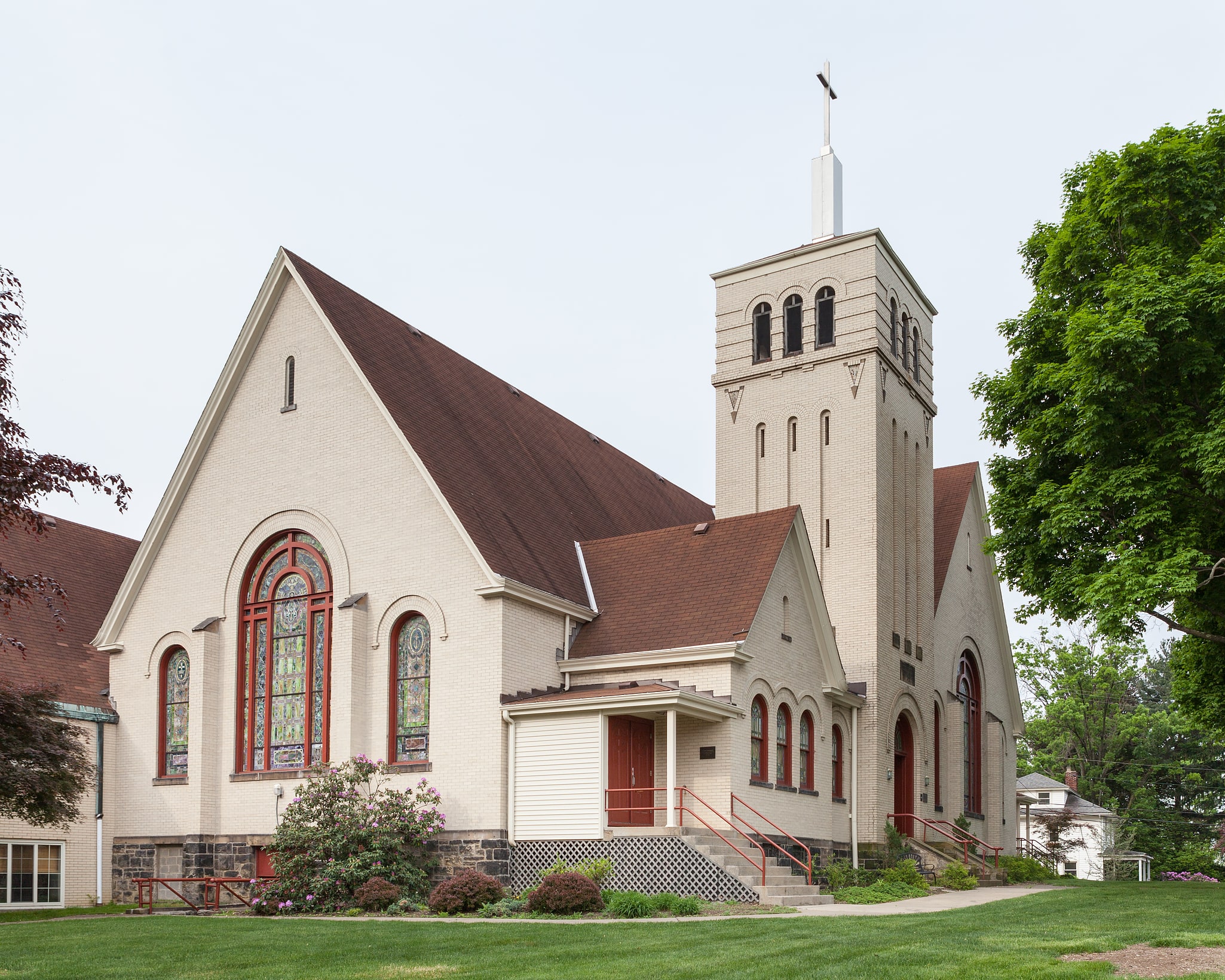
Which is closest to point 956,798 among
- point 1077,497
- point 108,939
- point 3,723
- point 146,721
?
point 1077,497

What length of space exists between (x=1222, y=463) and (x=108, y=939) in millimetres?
17692

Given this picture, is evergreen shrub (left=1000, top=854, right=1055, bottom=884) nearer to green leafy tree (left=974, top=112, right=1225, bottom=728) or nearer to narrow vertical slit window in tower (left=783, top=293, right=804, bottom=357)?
green leafy tree (left=974, top=112, right=1225, bottom=728)

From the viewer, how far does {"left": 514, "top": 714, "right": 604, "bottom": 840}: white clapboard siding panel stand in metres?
23.6

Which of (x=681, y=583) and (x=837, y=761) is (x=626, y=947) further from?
(x=837, y=761)

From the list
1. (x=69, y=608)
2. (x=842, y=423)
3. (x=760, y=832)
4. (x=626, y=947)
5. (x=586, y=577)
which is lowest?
(x=760, y=832)

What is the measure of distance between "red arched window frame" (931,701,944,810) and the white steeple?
1300 cm

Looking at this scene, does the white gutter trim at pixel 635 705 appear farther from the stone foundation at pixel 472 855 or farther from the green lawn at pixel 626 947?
the green lawn at pixel 626 947

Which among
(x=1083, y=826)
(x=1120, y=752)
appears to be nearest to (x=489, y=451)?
(x=1083, y=826)

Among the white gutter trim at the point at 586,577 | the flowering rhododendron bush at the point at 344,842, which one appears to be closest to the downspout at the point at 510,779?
the flowering rhododendron bush at the point at 344,842

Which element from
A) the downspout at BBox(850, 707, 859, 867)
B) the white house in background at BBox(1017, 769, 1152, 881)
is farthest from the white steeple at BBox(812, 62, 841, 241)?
the white house in background at BBox(1017, 769, 1152, 881)

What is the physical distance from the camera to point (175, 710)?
28828 mm

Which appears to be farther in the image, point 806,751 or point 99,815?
point 99,815

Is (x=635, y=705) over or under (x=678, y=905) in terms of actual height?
over

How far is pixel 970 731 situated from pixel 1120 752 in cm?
3509
